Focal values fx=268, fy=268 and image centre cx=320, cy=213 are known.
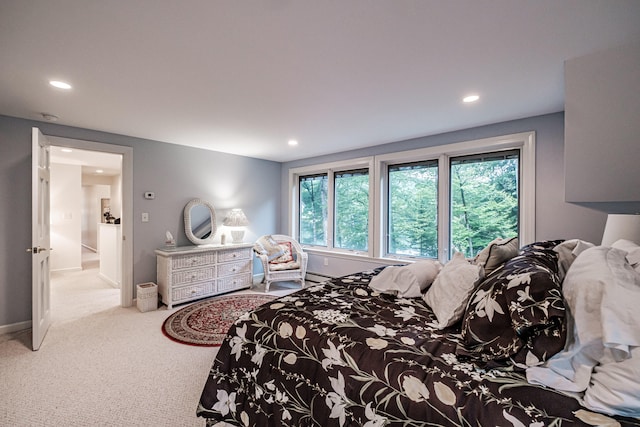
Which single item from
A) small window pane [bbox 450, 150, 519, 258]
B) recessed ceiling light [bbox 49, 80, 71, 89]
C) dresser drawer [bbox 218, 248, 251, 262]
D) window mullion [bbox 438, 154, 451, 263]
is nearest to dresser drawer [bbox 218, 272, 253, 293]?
dresser drawer [bbox 218, 248, 251, 262]

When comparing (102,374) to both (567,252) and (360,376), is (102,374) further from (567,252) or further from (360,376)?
(567,252)

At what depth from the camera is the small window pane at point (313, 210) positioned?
5055 mm

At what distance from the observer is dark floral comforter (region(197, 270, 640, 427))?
35.1 inches

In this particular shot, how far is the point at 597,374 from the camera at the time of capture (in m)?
0.87

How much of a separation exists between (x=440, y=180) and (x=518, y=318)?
2861 mm

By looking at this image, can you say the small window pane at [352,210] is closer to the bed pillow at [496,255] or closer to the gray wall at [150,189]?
the gray wall at [150,189]

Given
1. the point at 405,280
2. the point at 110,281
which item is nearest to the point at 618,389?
the point at 405,280

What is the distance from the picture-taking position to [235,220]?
4488mm

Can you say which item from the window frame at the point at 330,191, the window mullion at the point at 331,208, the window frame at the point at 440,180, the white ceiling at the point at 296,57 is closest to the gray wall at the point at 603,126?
the white ceiling at the point at 296,57

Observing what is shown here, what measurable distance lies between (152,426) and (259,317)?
949 mm

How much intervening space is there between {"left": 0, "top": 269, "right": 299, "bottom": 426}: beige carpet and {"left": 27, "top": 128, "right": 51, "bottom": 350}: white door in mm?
240

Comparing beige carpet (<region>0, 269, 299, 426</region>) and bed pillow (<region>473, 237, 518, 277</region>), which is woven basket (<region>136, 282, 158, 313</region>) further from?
bed pillow (<region>473, 237, 518, 277</region>)

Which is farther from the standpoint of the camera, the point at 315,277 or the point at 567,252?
the point at 315,277

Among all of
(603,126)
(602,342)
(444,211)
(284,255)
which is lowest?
(284,255)
